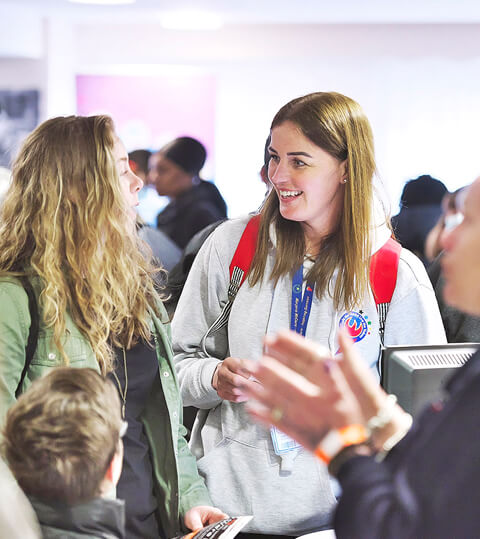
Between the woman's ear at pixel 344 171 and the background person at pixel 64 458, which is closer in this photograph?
the background person at pixel 64 458

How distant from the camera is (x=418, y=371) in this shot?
4.68 ft

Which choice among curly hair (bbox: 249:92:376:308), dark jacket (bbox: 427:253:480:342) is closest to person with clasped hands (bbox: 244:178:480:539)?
curly hair (bbox: 249:92:376:308)

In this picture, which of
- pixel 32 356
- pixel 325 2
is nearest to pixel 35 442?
pixel 32 356

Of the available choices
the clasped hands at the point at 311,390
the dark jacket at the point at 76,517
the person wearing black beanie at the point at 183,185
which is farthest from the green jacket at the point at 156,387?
the person wearing black beanie at the point at 183,185

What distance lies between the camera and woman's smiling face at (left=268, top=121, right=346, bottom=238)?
2.06m

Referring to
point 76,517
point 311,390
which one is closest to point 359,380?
point 311,390

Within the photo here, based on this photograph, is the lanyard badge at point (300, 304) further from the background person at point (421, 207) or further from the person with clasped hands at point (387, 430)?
the background person at point (421, 207)

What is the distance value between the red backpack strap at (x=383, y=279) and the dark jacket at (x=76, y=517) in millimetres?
970

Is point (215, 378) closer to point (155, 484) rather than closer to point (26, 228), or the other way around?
point (155, 484)

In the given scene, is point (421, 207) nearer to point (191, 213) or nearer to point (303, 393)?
point (191, 213)

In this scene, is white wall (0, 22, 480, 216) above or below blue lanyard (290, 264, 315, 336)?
above

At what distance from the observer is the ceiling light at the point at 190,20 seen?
718cm

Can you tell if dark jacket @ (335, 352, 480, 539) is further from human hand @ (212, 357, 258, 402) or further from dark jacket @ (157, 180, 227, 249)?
dark jacket @ (157, 180, 227, 249)

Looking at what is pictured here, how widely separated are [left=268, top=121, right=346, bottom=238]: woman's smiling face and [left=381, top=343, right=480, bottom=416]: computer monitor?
0.67 meters
